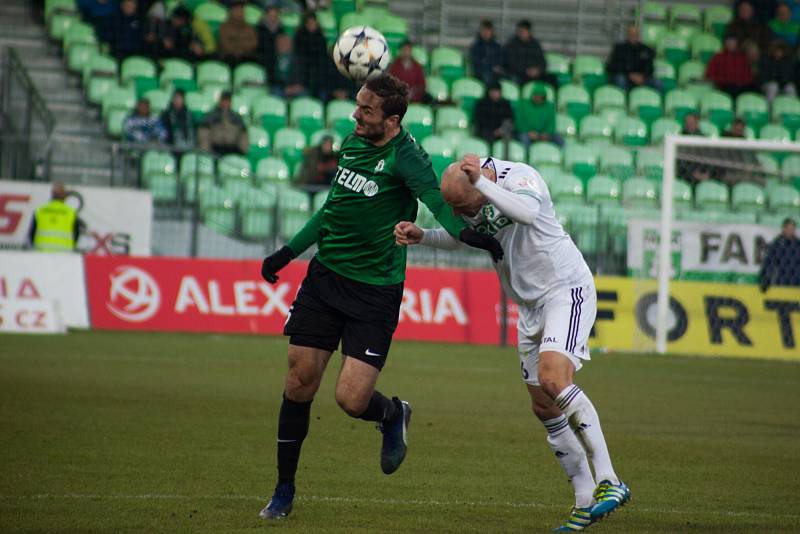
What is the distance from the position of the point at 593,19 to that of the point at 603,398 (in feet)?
54.3

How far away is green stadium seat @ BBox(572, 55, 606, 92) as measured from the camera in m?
26.5

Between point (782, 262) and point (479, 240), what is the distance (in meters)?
14.5

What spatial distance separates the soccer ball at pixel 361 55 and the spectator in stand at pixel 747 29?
758 inches

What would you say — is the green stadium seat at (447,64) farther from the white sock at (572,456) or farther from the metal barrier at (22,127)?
the white sock at (572,456)

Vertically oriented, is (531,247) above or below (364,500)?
above

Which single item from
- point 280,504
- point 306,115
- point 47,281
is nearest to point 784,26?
point 306,115

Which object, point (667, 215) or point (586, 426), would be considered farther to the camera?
point (667, 215)

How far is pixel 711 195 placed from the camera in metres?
22.3

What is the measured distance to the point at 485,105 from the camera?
23.8m

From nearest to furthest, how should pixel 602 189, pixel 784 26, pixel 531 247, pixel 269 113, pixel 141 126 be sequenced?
pixel 531 247
pixel 141 126
pixel 602 189
pixel 269 113
pixel 784 26

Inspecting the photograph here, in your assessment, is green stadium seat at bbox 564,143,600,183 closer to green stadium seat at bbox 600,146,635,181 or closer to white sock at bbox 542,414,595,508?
green stadium seat at bbox 600,146,635,181

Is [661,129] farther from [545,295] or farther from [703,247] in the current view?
[545,295]

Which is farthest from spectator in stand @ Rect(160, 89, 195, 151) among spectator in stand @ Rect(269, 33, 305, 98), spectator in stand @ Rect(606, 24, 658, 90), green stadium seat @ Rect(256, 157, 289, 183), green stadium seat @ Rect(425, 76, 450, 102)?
spectator in stand @ Rect(606, 24, 658, 90)

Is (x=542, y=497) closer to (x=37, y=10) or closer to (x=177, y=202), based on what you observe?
(x=177, y=202)
